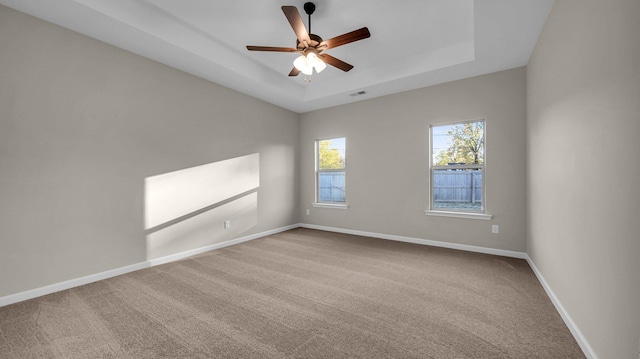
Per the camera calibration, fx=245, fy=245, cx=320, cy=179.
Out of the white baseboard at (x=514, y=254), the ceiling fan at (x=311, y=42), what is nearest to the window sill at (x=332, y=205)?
the white baseboard at (x=514, y=254)

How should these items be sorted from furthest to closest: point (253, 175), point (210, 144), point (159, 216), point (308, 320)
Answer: point (253, 175) < point (210, 144) < point (159, 216) < point (308, 320)

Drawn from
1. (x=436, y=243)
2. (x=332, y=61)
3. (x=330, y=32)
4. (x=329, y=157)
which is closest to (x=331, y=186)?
(x=329, y=157)

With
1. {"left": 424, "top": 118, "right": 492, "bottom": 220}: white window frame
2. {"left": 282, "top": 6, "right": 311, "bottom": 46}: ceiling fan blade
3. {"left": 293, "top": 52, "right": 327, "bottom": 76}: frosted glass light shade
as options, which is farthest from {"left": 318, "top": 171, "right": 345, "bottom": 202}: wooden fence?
{"left": 282, "top": 6, "right": 311, "bottom": 46}: ceiling fan blade

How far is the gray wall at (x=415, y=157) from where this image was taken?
11.5 ft

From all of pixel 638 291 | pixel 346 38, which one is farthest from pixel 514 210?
pixel 346 38

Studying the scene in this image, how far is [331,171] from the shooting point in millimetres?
5426

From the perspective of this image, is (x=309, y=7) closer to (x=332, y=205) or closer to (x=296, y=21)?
(x=296, y=21)

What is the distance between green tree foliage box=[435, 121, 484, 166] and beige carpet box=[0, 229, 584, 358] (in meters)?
1.58

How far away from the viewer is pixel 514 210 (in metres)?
3.49

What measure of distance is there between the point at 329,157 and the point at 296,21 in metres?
3.37

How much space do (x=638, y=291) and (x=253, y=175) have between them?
4.58 m

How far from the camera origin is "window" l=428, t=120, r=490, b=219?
3838mm

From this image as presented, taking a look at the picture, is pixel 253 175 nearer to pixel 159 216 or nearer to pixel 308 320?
pixel 159 216

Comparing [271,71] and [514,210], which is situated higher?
[271,71]
